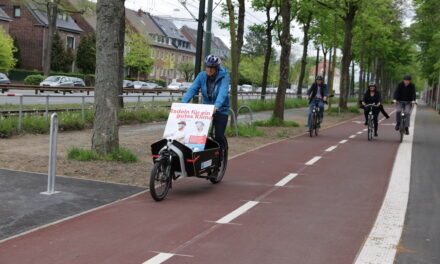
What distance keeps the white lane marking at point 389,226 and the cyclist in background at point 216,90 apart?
2504 mm

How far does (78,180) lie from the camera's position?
8.16 meters

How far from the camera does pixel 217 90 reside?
827cm

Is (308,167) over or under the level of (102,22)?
under

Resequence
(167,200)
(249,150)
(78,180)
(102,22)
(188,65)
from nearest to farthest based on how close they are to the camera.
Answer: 1. (167,200)
2. (78,180)
3. (102,22)
4. (249,150)
5. (188,65)

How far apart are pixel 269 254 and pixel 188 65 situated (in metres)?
87.5

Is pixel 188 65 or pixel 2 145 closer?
pixel 2 145

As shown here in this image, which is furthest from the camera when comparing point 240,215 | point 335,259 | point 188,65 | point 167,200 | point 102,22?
point 188,65

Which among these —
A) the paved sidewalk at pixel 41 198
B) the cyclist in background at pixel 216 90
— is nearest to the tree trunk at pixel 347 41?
the cyclist in background at pixel 216 90

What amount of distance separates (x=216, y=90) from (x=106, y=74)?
8.22 ft

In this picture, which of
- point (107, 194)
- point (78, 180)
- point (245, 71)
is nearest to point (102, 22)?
point (78, 180)

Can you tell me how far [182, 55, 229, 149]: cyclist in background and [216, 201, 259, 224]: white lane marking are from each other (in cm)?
156

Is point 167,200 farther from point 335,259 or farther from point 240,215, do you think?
point 335,259

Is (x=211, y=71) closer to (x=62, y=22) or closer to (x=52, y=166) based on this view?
(x=52, y=166)

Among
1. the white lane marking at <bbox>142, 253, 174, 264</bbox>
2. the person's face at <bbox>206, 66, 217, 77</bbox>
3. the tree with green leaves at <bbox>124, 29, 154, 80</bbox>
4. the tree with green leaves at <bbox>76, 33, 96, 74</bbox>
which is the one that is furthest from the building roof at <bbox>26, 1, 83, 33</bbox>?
the white lane marking at <bbox>142, 253, 174, 264</bbox>
